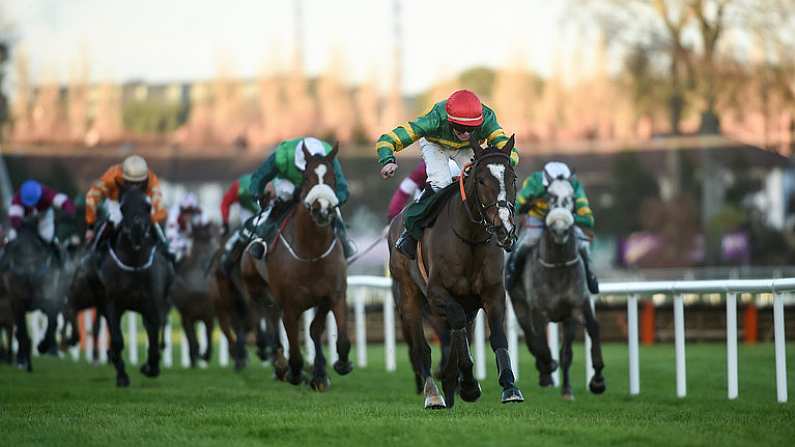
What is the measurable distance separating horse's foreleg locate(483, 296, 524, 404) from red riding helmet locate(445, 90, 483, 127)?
122cm

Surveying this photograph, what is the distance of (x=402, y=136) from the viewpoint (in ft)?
34.9

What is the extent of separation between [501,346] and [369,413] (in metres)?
0.97

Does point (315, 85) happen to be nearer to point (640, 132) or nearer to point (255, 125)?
point (255, 125)

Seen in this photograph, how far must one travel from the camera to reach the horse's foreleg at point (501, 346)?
973 cm

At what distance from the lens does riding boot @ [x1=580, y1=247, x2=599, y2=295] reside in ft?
44.8

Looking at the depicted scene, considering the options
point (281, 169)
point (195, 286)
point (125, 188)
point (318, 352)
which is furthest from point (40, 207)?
point (318, 352)

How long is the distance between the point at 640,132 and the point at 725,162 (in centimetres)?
937

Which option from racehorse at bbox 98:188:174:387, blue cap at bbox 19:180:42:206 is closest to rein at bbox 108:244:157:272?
racehorse at bbox 98:188:174:387

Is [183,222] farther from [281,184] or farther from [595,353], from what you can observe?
[595,353]

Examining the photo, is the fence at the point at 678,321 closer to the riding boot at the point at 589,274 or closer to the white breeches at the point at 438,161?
the riding boot at the point at 589,274

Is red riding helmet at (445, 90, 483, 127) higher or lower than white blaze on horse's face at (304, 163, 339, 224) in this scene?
higher

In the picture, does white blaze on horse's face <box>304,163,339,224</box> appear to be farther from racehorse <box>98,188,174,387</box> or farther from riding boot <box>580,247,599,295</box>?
riding boot <box>580,247,599,295</box>

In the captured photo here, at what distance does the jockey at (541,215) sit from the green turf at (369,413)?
118 cm

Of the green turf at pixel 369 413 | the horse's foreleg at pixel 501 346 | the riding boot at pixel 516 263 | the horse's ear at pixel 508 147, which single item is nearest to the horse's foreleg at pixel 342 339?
the green turf at pixel 369 413
